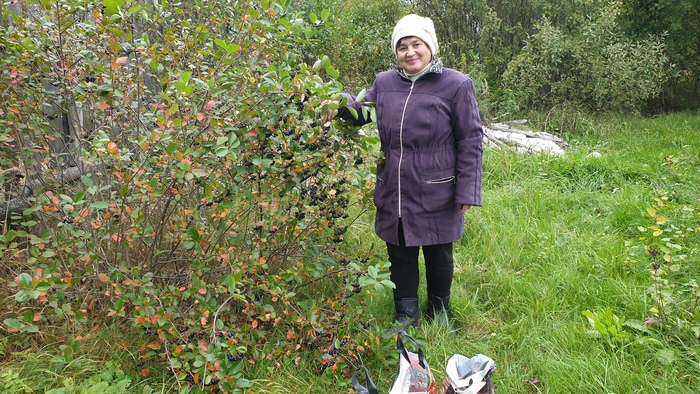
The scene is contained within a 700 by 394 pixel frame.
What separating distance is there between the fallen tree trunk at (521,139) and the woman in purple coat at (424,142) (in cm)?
355

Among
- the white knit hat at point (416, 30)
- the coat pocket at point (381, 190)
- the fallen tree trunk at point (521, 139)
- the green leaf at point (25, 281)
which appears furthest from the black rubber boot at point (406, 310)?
the fallen tree trunk at point (521, 139)

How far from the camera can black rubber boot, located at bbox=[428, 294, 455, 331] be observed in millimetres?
2930

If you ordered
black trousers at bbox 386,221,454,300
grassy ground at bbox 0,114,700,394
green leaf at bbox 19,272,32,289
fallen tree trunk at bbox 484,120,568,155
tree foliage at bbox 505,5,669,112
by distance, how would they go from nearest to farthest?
green leaf at bbox 19,272,32,289 < grassy ground at bbox 0,114,700,394 < black trousers at bbox 386,221,454,300 < fallen tree trunk at bbox 484,120,568,155 < tree foliage at bbox 505,5,669,112

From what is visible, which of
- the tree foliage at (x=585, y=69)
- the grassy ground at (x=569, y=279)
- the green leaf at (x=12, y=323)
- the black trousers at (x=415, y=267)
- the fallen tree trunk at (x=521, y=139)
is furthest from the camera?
the tree foliage at (x=585, y=69)

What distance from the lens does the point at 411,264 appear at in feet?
9.46

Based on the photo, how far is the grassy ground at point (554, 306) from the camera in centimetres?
238

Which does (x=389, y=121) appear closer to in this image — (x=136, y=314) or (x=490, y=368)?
(x=490, y=368)

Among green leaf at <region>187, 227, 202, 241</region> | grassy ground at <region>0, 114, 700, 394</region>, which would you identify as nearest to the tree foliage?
grassy ground at <region>0, 114, 700, 394</region>

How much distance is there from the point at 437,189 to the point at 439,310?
80 centimetres

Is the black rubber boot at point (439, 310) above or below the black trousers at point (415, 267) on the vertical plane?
below

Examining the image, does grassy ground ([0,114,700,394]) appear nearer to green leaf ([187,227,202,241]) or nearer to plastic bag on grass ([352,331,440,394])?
plastic bag on grass ([352,331,440,394])

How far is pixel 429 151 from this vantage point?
8.56ft

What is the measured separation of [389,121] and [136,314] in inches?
58.0

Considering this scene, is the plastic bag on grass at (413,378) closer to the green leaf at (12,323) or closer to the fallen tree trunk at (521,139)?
the green leaf at (12,323)
